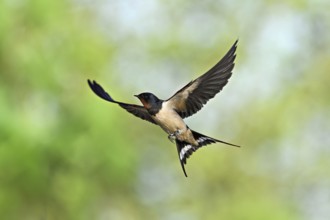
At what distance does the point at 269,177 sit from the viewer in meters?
14.6

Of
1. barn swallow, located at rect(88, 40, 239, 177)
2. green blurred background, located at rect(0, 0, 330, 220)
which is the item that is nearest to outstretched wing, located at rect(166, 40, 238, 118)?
barn swallow, located at rect(88, 40, 239, 177)

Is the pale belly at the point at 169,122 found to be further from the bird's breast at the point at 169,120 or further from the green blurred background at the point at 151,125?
the green blurred background at the point at 151,125

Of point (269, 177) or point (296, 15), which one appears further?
point (296, 15)

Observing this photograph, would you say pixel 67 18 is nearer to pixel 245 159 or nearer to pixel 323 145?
pixel 245 159

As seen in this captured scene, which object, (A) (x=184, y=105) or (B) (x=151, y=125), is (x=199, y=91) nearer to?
(A) (x=184, y=105)

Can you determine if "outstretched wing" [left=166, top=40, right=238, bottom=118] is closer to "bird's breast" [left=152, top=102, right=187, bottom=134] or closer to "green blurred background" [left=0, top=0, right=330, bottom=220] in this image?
"bird's breast" [left=152, top=102, right=187, bottom=134]

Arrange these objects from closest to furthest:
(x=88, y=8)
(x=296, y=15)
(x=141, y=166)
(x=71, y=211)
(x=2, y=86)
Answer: (x=2, y=86)
(x=71, y=211)
(x=141, y=166)
(x=88, y=8)
(x=296, y=15)

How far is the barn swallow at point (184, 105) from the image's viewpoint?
2.16 metres

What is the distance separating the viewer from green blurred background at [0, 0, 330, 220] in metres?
11.4

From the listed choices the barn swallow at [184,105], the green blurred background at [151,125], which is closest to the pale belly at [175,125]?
the barn swallow at [184,105]

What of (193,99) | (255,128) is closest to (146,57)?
(255,128)

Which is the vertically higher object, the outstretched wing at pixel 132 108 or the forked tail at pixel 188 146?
the outstretched wing at pixel 132 108

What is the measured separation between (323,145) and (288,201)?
42.9 inches

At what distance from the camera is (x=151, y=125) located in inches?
522
